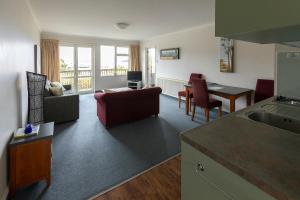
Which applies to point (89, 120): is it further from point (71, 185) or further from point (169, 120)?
point (71, 185)

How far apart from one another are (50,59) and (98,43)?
194 centimetres

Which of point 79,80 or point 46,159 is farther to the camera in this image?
point 79,80

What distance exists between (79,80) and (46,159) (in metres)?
5.84

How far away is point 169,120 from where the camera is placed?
401 cm

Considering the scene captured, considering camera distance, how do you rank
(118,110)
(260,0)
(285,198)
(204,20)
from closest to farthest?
(285,198), (260,0), (118,110), (204,20)

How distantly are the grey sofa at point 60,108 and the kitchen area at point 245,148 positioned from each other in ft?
11.1

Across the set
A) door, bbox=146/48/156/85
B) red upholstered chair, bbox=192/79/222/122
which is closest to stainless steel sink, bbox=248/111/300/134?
red upholstered chair, bbox=192/79/222/122

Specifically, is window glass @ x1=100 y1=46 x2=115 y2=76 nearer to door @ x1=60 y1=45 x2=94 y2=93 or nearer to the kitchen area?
door @ x1=60 y1=45 x2=94 y2=93

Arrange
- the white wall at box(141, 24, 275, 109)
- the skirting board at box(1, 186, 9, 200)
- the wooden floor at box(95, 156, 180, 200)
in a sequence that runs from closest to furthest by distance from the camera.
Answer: the skirting board at box(1, 186, 9, 200) → the wooden floor at box(95, 156, 180, 200) → the white wall at box(141, 24, 275, 109)

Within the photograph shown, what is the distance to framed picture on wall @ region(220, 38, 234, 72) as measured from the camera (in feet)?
13.9

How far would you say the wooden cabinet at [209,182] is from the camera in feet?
2.34

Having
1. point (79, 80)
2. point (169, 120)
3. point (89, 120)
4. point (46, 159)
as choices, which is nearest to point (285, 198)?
point (46, 159)

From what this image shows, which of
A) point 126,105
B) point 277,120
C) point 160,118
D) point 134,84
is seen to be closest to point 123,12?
point 126,105

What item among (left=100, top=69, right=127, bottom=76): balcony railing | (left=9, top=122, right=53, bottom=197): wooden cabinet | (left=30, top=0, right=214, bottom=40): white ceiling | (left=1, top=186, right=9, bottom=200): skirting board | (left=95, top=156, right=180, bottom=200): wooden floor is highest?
(left=30, top=0, right=214, bottom=40): white ceiling
